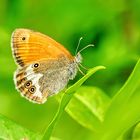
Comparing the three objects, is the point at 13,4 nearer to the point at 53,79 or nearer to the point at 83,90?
the point at 53,79

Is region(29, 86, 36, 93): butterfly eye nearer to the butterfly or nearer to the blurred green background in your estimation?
the butterfly

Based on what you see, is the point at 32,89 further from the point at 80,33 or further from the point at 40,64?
the point at 80,33

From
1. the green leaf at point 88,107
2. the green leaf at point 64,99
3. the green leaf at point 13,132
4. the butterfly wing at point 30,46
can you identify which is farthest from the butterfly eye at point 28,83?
the green leaf at point 64,99

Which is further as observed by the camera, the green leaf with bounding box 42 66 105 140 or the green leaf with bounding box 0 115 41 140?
the green leaf with bounding box 0 115 41 140

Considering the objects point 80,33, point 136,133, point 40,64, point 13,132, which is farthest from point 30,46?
point 136,133

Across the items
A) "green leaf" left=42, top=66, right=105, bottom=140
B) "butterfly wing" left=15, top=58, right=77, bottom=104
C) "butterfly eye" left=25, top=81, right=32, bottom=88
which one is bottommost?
"butterfly eye" left=25, top=81, right=32, bottom=88

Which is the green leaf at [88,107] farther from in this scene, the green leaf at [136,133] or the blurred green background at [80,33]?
the blurred green background at [80,33]

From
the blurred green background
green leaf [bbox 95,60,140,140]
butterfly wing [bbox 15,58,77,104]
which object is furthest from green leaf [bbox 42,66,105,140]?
the blurred green background
